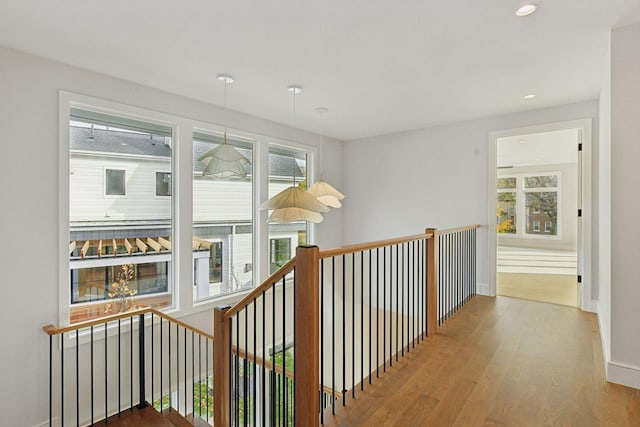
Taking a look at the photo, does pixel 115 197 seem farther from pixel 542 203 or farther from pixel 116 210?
pixel 542 203

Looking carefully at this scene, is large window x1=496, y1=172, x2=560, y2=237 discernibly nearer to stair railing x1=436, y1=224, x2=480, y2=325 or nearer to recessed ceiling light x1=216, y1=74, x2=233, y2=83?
stair railing x1=436, y1=224, x2=480, y2=325

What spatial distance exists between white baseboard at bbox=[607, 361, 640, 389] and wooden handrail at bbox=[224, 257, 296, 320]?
2381 mm

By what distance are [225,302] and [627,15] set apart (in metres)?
4.51

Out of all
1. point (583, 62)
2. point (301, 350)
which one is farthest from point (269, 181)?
point (583, 62)

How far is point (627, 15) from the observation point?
84.7 inches

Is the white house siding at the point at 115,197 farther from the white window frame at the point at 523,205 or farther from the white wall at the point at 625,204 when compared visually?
the white window frame at the point at 523,205

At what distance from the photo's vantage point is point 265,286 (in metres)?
1.89

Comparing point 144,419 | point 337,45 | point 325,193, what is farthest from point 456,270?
point 144,419

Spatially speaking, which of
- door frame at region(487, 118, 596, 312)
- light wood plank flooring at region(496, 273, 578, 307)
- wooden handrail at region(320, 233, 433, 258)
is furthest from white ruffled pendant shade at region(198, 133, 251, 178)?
light wood plank flooring at region(496, 273, 578, 307)

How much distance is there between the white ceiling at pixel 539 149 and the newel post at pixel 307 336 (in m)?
4.75

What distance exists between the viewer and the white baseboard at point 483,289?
4539 mm

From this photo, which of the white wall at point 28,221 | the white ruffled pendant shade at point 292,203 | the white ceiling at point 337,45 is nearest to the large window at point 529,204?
the white ceiling at point 337,45

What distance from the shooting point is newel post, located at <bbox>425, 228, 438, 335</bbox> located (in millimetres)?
3221

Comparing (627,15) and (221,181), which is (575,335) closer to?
(627,15)
